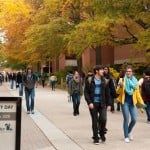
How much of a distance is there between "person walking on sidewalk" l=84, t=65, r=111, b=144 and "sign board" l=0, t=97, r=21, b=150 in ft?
15.4

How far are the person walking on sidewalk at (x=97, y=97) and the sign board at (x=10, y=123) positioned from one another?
470 cm

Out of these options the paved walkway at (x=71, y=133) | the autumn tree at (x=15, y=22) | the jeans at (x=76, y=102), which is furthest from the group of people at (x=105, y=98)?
the autumn tree at (x=15, y=22)

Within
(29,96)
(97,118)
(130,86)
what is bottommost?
(29,96)

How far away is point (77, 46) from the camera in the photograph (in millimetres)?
29562

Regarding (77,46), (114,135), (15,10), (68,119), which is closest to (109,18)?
(77,46)

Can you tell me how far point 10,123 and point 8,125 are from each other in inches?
1.4

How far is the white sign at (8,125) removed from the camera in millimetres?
7062

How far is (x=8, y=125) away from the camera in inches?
279

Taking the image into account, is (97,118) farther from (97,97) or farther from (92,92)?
(92,92)

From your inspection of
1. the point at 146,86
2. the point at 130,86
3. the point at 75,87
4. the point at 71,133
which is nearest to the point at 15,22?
the point at 75,87

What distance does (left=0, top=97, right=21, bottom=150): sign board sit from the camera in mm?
7055

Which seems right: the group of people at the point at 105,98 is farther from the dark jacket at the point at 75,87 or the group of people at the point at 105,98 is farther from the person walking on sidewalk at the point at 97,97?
the dark jacket at the point at 75,87

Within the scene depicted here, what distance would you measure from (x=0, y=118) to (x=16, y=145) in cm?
40

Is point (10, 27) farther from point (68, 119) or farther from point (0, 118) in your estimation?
point (0, 118)
